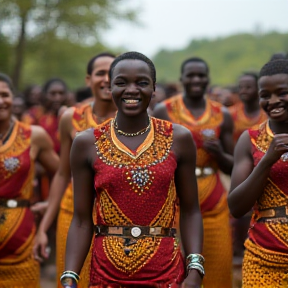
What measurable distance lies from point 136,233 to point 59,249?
235 centimetres

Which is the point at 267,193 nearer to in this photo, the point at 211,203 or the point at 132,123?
the point at 132,123

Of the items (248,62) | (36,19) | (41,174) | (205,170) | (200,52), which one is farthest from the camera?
(200,52)

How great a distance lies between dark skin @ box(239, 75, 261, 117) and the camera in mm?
10088

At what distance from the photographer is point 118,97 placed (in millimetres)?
4035

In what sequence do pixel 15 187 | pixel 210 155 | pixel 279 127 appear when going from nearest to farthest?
1. pixel 279 127
2. pixel 15 187
3. pixel 210 155

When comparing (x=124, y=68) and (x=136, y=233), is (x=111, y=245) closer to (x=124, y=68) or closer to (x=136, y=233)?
(x=136, y=233)

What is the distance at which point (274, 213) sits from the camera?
4457 mm

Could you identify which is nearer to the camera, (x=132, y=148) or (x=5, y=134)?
(x=132, y=148)

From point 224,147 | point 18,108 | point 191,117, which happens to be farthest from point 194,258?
point 18,108

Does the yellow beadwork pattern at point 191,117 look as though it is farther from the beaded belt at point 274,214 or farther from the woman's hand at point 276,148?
the woman's hand at point 276,148

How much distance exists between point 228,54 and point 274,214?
186ft

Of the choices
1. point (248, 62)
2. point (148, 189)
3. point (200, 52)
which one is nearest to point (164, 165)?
point (148, 189)

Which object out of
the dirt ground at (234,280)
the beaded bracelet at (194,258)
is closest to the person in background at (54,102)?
the dirt ground at (234,280)

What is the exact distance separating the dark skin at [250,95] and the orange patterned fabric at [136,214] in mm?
6179
